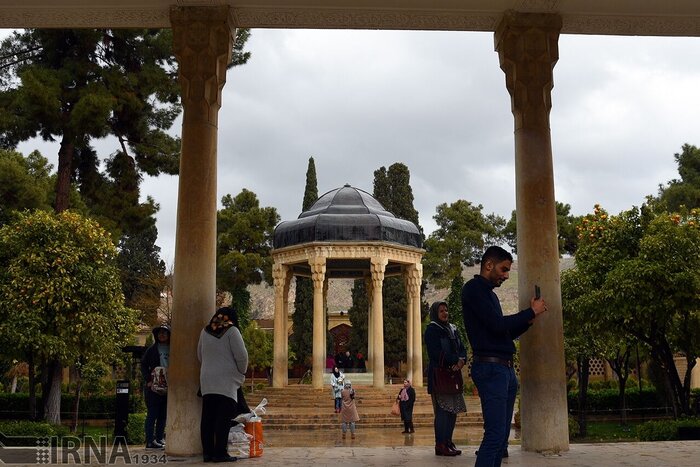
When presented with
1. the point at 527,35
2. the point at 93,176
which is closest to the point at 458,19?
the point at 527,35

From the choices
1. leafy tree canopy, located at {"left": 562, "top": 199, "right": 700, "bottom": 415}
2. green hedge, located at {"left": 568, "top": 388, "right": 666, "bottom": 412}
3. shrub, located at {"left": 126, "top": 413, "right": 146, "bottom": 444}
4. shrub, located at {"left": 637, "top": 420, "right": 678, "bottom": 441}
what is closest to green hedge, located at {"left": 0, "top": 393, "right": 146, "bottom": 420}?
shrub, located at {"left": 126, "top": 413, "right": 146, "bottom": 444}

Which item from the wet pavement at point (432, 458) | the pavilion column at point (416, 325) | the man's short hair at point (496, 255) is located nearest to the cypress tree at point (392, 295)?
the pavilion column at point (416, 325)

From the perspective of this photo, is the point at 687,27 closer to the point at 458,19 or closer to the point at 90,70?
the point at 458,19

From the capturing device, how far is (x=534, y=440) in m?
7.00

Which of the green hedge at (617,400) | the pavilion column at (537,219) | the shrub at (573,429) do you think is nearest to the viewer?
the pavilion column at (537,219)

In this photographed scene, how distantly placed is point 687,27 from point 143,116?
53.6 ft

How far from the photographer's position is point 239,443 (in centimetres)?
675

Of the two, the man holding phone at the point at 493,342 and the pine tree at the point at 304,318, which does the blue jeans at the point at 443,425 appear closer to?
the man holding phone at the point at 493,342

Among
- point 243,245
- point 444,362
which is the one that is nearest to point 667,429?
point 444,362

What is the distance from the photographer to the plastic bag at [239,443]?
675 centimetres

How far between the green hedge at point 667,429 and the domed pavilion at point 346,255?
10.8m

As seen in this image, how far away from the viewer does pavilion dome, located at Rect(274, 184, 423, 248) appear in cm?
2200

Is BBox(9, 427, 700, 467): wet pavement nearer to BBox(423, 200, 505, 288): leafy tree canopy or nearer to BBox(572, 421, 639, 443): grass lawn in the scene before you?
BBox(572, 421, 639, 443): grass lawn

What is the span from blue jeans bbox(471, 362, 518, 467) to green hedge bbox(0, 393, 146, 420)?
1695 centimetres
